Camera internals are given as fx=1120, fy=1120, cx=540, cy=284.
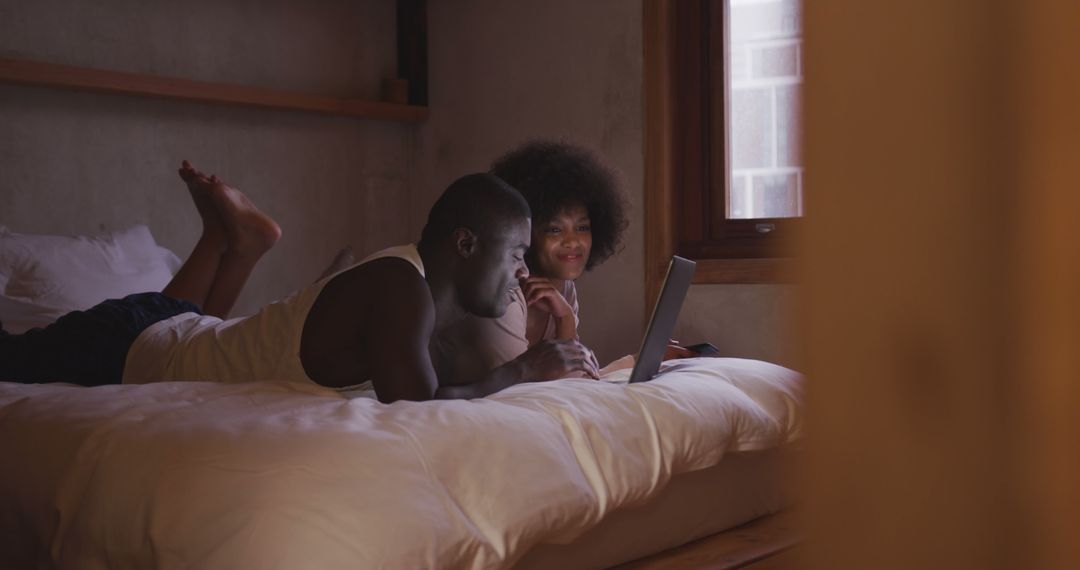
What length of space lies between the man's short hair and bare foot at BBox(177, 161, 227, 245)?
103 centimetres

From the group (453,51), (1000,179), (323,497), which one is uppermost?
(453,51)

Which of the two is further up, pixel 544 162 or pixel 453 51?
pixel 453 51

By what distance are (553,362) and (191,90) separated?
2.33 metres

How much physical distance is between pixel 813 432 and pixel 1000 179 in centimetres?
9

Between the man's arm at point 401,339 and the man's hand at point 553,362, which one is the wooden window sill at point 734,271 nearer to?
the man's hand at point 553,362

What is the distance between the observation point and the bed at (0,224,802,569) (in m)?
1.27

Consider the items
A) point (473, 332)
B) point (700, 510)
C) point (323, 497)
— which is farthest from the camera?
point (473, 332)

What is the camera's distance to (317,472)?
133cm

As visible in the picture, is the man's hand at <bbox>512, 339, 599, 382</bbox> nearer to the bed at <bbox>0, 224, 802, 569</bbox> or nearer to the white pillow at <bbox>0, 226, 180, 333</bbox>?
the bed at <bbox>0, 224, 802, 569</bbox>

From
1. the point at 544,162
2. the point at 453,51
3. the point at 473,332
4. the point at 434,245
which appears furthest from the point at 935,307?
the point at 453,51

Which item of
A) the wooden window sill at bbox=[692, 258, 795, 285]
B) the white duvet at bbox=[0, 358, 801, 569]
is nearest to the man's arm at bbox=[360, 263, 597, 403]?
the white duvet at bbox=[0, 358, 801, 569]

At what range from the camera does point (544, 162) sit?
321 cm

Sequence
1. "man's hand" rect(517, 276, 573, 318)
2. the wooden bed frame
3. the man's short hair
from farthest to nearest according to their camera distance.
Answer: "man's hand" rect(517, 276, 573, 318)
the man's short hair
the wooden bed frame

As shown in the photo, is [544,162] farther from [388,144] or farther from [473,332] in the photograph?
[388,144]
